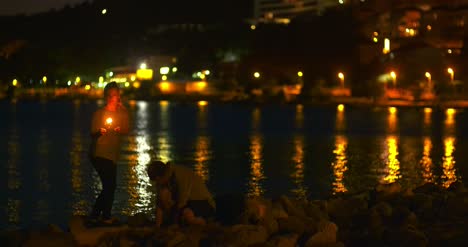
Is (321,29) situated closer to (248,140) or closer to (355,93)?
(355,93)

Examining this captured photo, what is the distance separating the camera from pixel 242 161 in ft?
58.9

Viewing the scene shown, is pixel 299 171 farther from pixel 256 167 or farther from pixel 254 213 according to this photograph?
pixel 254 213

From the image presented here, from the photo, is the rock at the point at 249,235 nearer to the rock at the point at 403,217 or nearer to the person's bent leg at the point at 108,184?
the person's bent leg at the point at 108,184

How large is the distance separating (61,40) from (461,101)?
2593cm

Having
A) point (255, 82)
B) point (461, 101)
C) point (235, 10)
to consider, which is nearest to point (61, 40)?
point (461, 101)

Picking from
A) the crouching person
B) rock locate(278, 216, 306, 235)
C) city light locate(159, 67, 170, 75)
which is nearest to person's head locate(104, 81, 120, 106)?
the crouching person

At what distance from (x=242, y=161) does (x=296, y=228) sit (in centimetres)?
1000

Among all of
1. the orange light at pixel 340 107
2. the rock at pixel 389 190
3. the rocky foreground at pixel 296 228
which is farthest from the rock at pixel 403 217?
the orange light at pixel 340 107

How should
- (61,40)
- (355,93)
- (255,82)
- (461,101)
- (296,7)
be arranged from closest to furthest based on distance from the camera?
1. (61,40)
2. (461,101)
3. (355,93)
4. (255,82)
5. (296,7)

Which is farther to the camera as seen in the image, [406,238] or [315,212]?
[315,212]

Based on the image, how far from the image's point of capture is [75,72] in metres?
83.4

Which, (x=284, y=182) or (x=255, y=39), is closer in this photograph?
(x=284, y=182)

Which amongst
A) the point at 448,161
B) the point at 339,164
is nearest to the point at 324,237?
the point at 339,164

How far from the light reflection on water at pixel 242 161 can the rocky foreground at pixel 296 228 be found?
2.45 m
